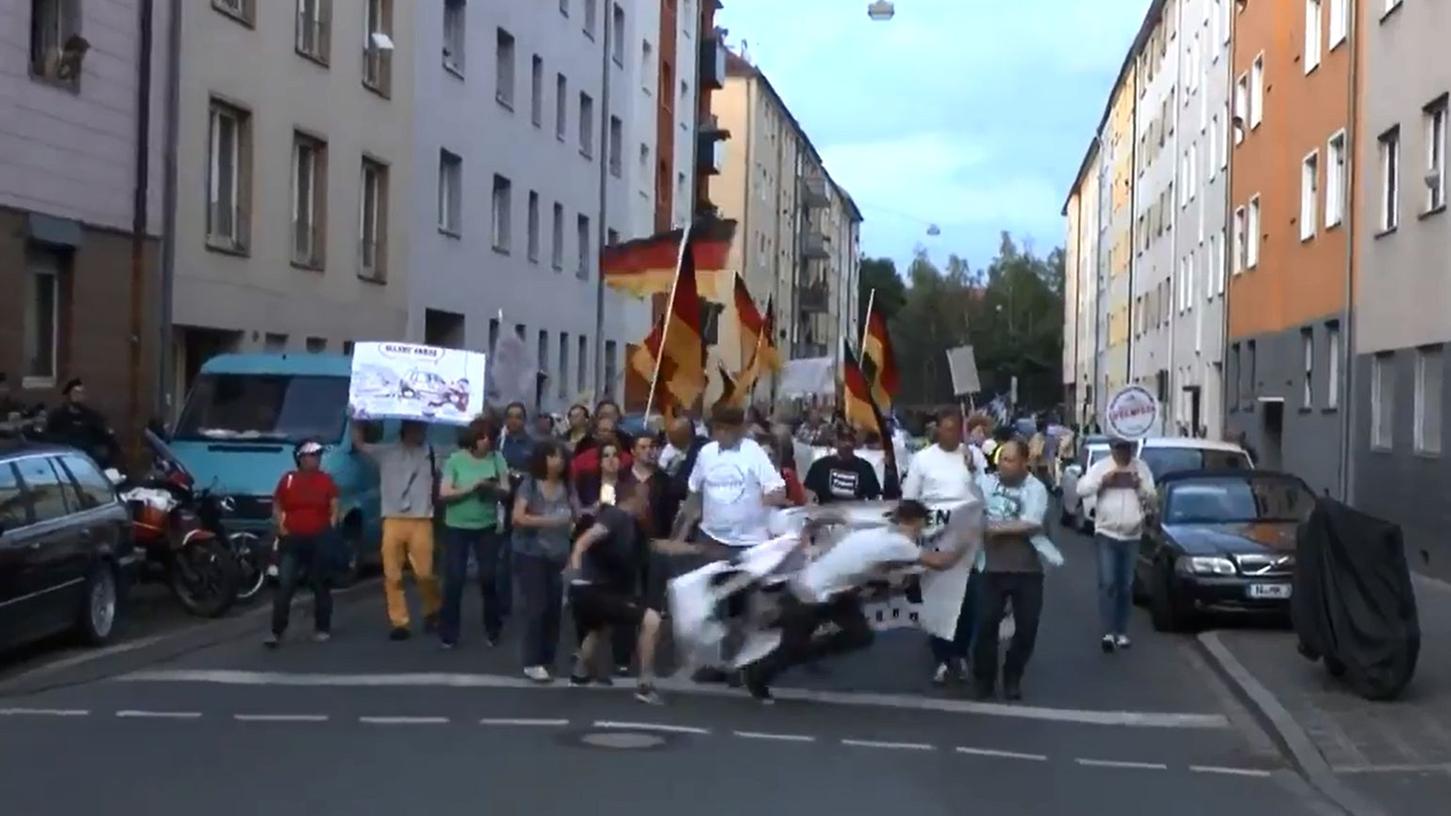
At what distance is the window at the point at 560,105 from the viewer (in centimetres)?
4406

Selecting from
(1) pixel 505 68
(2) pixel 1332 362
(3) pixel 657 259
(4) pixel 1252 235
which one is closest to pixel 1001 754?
(3) pixel 657 259

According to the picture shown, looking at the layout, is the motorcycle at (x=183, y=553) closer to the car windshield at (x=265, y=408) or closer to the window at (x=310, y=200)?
the car windshield at (x=265, y=408)

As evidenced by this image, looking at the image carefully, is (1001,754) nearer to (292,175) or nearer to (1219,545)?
(1219,545)

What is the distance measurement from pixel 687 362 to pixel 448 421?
2.64 meters

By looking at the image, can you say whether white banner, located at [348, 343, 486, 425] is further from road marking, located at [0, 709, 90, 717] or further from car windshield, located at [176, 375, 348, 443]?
road marking, located at [0, 709, 90, 717]

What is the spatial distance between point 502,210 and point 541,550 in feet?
87.6

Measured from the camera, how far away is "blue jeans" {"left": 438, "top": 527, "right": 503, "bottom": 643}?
50.0ft

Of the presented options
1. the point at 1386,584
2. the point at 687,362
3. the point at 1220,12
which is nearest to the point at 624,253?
the point at 687,362

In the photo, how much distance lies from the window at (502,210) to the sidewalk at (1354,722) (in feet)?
81.0

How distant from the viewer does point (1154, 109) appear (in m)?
62.7

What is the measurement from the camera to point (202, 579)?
16797 mm

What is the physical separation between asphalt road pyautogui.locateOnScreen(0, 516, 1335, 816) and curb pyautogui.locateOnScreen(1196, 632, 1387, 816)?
0.11 m

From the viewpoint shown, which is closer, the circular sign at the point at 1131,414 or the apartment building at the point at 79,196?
the apartment building at the point at 79,196

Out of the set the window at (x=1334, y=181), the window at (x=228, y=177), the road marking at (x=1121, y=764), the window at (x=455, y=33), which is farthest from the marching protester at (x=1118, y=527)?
the window at (x=455, y=33)
